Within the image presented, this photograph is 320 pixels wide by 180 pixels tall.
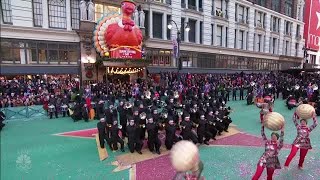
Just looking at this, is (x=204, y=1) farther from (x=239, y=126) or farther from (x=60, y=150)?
(x=60, y=150)

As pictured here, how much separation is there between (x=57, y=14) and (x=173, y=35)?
1326 cm

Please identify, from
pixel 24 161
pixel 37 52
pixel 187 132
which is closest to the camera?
pixel 24 161

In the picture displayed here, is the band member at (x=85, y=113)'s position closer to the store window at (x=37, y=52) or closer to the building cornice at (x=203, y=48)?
the store window at (x=37, y=52)

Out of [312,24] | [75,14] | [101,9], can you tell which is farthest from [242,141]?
[312,24]

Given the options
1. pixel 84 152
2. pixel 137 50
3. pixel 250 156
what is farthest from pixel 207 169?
pixel 137 50

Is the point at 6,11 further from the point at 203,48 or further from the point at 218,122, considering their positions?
the point at 203,48

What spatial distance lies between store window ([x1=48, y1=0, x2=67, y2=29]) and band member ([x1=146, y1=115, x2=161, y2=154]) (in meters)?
16.7

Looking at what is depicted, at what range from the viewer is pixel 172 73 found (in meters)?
27.7

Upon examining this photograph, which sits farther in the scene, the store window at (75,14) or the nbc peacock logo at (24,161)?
the store window at (75,14)

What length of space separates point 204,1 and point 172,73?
11571 mm

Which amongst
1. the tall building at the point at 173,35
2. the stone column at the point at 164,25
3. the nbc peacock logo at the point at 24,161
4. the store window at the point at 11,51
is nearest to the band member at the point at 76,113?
the nbc peacock logo at the point at 24,161

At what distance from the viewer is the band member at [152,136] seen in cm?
927

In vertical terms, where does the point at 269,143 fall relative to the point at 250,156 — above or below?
above

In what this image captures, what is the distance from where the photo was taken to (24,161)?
8.40 metres
